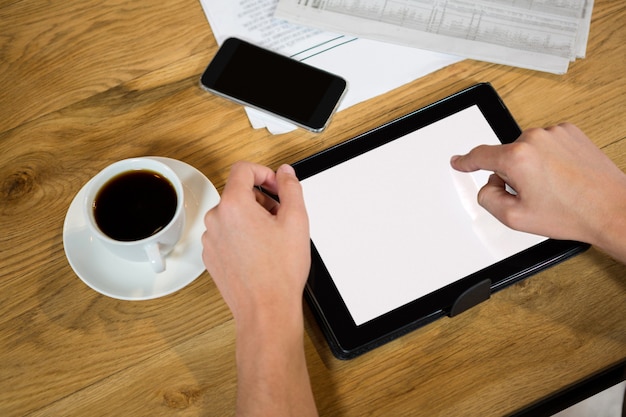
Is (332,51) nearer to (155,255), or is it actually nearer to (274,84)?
(274,84)

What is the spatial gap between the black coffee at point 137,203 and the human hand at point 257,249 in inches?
3.4

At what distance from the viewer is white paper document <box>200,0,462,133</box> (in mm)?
834

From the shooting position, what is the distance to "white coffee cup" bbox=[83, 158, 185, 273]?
709mm

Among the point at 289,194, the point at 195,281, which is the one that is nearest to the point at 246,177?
the point at 289,194

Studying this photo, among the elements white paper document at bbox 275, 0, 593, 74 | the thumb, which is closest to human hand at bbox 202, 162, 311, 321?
the thumb

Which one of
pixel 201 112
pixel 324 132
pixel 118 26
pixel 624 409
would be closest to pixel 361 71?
pixel 324 132

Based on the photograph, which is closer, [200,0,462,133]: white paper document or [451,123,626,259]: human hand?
[451,123,626,259]: human hand

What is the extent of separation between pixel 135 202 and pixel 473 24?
51 centimetres

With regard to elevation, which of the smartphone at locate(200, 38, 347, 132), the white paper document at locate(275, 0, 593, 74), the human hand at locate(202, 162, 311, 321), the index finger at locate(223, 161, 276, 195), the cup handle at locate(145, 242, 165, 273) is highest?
the white paper document at locate(275, 0, 593, 74)

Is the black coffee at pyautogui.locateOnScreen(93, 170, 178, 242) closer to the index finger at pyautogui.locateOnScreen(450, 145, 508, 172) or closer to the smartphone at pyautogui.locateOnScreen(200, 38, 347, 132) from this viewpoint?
the smartphone at pyautogui.locateOnScreen(200, 38, 347, 132)

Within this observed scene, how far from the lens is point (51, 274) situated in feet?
2.48

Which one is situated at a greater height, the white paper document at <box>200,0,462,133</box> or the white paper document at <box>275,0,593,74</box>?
the white paper document at <box>275,0,593,74</box>

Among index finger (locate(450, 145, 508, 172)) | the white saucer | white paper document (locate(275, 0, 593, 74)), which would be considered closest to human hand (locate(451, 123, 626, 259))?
index finger (locate(450, 145, 508, 172))

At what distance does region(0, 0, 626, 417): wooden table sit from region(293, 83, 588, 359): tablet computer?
37 millimetres
